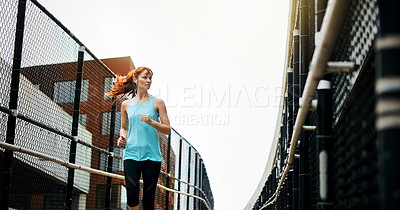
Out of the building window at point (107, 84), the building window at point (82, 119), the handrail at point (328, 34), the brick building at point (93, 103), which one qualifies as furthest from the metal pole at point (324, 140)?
the building window at point (107, 84)

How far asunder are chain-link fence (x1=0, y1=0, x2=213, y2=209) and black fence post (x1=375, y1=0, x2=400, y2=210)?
9.50 feet

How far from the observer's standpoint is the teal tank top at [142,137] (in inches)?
166

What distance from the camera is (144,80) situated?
14.9ft

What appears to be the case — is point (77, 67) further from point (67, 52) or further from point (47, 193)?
point (47, 193)

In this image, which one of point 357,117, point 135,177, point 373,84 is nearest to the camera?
point 373,84

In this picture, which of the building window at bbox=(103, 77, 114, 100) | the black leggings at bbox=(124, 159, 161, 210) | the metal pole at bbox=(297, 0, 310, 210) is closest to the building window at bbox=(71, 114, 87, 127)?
the building window at bbox=(103, 77, 114, 100)

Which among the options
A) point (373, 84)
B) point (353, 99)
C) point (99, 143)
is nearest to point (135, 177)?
point (99, 143)

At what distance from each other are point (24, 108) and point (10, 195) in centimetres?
69

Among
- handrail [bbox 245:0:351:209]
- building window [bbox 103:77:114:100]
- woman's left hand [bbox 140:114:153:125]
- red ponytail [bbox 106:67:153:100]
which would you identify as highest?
building window [bbox 103:77:114:100]

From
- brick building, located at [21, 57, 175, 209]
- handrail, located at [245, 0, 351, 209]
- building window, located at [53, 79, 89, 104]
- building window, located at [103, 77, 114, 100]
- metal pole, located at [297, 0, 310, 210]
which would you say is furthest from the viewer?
building window, located at [103, 77, 114, 100]

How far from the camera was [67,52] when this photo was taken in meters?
4.75

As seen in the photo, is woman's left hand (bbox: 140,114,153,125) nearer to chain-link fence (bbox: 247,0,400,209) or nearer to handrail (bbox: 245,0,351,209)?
chain-link fence (bbox: 247,0,400,209)

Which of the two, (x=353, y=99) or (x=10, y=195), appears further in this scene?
(x=10, y=195)

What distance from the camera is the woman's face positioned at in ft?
14.9
